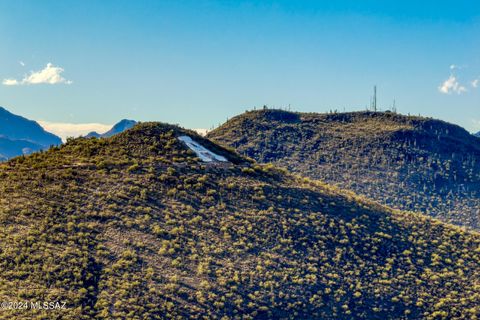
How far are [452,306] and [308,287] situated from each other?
1626 centimetres

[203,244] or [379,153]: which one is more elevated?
[379,153]

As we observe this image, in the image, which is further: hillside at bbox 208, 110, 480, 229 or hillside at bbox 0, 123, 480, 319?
hillside at bbox 208, 110, 480, 229

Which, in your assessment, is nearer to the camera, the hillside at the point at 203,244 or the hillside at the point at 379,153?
the hillside at the point at 203,244

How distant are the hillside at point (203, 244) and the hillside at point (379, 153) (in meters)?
49.6

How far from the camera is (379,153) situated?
152m

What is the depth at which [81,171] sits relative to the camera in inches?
3061

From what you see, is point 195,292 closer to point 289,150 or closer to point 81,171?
point 81,171

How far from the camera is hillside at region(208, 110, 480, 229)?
13800cm

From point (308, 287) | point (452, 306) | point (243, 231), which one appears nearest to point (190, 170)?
point (243, 231)

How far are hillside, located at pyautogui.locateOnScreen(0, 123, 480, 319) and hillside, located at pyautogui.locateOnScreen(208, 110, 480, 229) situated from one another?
1955 inches

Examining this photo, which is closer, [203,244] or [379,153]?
[203,244]

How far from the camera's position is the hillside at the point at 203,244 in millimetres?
56562

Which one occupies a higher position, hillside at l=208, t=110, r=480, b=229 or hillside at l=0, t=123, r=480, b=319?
hillside at l=208, t=110, r=480, b=229

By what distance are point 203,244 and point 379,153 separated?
3701 inches
